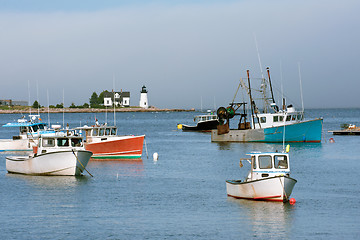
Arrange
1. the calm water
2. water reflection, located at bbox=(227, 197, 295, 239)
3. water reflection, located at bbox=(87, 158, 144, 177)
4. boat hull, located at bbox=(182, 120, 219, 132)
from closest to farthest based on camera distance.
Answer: water reflection, located at bbox=(227, 197, 295, 239) → the calm water → water reflection, located at bbox=(87, 158, 144, 177) → boat hull, located at bbox=(182, 120, 219, 132)

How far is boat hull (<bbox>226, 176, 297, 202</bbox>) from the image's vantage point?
89.8ft

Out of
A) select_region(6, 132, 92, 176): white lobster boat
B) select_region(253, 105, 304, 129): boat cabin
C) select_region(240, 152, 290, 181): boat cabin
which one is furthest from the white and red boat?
select_region(240, 152, 290, 181): boat cabin

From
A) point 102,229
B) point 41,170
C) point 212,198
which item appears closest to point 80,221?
point 102,229

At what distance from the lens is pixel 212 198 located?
31.7 meters

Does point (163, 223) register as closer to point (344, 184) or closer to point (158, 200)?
point (158, 200)

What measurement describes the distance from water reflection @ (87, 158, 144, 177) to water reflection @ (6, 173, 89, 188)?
3843mm

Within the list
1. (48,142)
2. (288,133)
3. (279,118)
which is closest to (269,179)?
(48,142)

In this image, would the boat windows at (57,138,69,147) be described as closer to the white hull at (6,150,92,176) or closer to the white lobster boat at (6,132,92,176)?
the white lobster boat at (6,132,92,176)

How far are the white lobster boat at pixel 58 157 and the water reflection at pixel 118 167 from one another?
12.1ft

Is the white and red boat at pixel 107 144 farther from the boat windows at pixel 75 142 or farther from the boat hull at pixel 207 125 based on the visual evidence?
the boat hull at pixel 207 125

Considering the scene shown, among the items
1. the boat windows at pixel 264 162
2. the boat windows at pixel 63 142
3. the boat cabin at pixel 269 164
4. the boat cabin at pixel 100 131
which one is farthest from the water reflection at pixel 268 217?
the boat cabin at pixel 100 131

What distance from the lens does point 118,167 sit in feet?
154

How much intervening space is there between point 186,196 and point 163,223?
23.5ft

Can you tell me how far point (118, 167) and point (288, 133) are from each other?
91.6 feet
